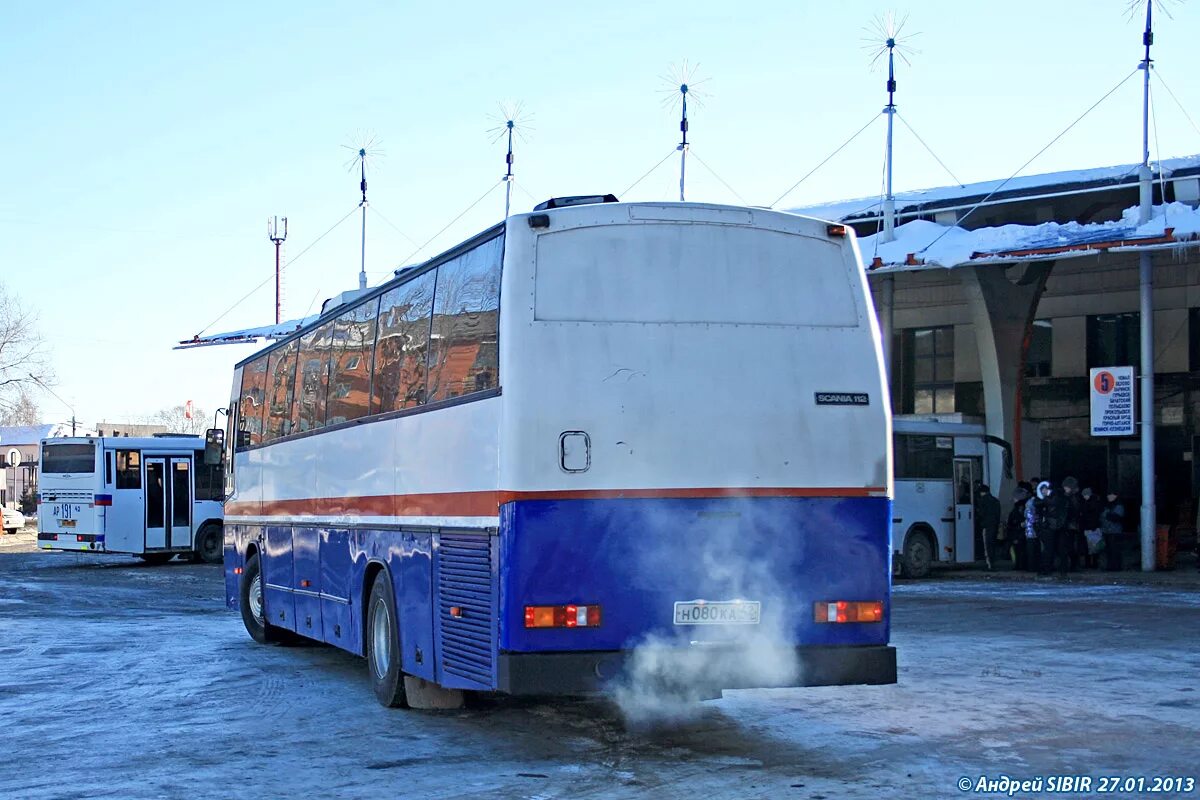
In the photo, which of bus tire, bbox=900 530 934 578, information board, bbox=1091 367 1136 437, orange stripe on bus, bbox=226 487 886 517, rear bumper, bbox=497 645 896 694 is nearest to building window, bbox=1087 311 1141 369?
information board, bbox=1091 367 1136 437

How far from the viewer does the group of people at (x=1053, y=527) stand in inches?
1095

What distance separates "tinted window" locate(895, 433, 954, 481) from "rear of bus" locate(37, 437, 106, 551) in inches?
708

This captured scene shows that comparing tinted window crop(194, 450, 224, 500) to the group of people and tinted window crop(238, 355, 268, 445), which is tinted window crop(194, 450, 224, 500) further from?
tinted window crop(238, 355, 268, 445)

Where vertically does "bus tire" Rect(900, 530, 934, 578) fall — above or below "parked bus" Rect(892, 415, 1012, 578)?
below

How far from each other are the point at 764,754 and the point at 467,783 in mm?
1900

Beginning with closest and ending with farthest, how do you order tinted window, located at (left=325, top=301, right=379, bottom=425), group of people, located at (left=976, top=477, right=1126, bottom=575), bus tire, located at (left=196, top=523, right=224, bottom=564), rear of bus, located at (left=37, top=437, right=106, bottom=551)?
tinted window, located at (left=325, top=301, right=379, bottom=425), group of people, located at (left=976, top=477, right=1126, bottom=575), rear of bus, located at (left=37, top=437, right=106, bottom=551), bus tire, located at (left=196, top=523, right=224, bottom=564)

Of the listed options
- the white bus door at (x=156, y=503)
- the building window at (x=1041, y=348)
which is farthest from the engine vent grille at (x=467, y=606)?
the building window at (x=1041, y=348)

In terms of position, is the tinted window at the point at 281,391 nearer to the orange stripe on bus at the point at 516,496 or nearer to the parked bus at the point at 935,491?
the orange stripe on bus at the point at 516,496

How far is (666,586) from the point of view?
9328 mm

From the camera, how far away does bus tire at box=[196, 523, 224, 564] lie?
36.2m

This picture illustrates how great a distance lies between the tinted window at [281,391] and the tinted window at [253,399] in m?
0.33

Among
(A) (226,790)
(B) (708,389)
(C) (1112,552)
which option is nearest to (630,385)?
(B) (708,389)

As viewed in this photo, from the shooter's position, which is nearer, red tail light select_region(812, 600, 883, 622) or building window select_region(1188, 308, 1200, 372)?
red tail light select_region(812, 600, 883, 622)

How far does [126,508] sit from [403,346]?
25.4 metres
